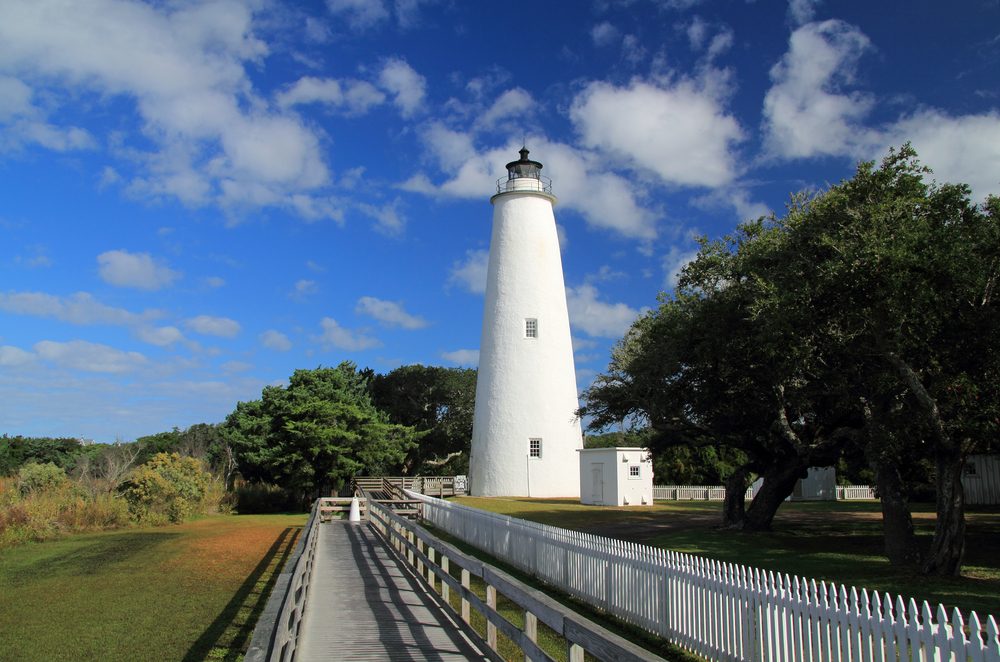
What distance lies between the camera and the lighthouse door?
3172cm

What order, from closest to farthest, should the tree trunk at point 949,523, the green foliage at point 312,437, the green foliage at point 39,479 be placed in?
the tree trunk at point 949,523 < the green foliage at point 39,479 < the green foliage at point 312,437

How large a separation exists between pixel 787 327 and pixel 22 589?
549 inches

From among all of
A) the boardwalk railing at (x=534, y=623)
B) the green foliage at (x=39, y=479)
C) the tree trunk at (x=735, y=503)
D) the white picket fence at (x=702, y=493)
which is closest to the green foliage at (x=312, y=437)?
the green foliage at (x=39, y=479)

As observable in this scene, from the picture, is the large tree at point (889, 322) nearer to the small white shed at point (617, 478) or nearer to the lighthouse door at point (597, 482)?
the small white shed at point (617, 478)

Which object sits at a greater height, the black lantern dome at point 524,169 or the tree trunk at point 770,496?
the black lantern dome at point 524,169

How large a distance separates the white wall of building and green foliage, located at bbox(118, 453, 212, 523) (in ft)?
44.1

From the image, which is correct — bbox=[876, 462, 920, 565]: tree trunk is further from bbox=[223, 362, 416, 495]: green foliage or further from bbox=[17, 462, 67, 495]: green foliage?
bbox=[17, 462, 67, 495]: green foliage

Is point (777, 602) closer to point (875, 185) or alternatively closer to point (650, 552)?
point (650, 552)

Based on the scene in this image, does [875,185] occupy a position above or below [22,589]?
above

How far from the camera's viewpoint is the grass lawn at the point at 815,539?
11352mm

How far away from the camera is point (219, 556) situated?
651 inches

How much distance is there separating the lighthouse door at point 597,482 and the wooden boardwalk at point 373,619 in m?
19.1

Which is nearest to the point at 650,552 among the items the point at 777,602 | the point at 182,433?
the point at 777,602

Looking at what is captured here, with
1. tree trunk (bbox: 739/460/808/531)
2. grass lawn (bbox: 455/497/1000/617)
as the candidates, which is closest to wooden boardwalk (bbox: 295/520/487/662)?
grass lawn (bbox: 455/497/1000/617)
